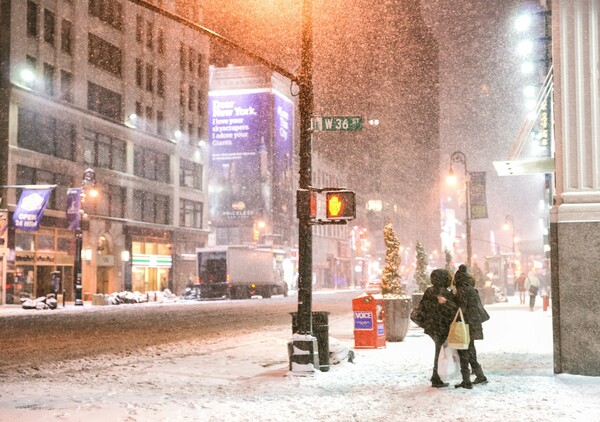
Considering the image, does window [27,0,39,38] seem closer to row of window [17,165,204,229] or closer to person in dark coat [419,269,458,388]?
row of window [17,165,204,229]

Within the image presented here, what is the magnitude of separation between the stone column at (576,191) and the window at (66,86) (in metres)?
41.8

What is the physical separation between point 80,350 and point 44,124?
107 ft

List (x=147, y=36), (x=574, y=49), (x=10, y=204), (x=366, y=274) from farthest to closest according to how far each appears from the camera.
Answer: (x=366, y=274)
(x=147, y=36)
(x=10, y=204)
(x=574, y=49)

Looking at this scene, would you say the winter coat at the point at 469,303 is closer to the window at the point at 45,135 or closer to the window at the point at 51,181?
the window at the point at 51,181

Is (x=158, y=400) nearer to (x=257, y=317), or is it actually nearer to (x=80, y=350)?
(x=80, y=350)

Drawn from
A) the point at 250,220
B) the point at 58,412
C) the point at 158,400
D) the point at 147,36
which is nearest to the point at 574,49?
the point at 158,400

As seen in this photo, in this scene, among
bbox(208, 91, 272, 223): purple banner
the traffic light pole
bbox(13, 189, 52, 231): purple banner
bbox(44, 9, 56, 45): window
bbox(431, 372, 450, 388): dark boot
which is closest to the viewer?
bbox(431, 372, 450, 388): dark boot

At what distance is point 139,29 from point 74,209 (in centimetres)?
2105

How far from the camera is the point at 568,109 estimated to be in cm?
1160

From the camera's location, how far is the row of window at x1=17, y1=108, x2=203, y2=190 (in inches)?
1757

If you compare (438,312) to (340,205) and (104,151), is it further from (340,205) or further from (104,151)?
(104,151)

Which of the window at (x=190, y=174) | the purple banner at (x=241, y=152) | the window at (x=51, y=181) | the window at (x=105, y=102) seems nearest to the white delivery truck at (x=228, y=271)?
the window at (x=51, y=181)

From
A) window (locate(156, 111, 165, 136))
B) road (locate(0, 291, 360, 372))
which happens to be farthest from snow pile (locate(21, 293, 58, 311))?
window (locate(156, 111, 165, 136))

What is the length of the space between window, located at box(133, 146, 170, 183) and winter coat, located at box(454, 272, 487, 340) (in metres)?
49.2
